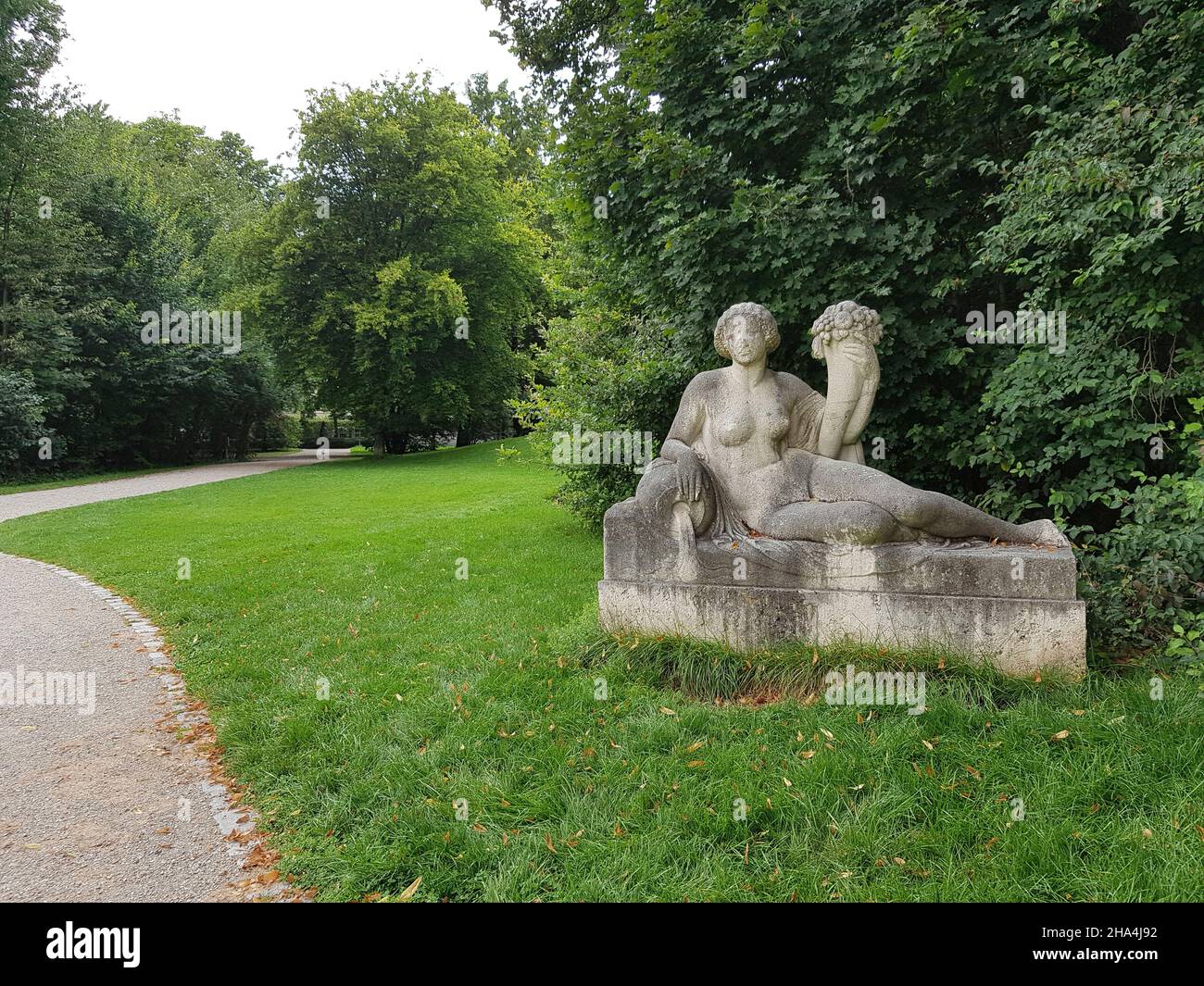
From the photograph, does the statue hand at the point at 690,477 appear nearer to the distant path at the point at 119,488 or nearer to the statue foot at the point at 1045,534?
the statue foot at the point at 1045,534

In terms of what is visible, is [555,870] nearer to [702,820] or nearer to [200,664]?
[702,820]

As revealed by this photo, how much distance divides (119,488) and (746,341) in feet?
62.8

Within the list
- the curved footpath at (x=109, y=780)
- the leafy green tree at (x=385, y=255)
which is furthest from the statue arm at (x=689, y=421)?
the leafy green tree at (x=385, y=255)

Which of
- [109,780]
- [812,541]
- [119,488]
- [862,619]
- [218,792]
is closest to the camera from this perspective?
[218,792]

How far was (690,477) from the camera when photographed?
486cm

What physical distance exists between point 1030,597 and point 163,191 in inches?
1588

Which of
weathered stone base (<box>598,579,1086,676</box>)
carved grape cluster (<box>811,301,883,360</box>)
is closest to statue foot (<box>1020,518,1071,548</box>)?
weathered stone base (<box>598,579,1086,676</box>)

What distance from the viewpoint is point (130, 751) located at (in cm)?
418

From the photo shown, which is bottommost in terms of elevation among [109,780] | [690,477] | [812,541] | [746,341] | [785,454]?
[109,780]

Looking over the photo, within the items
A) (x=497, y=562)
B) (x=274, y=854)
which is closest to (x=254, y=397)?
(x=497, y=562)

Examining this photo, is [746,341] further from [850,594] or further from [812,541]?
[850,594]

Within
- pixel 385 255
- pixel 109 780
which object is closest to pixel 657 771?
pixel 109 780

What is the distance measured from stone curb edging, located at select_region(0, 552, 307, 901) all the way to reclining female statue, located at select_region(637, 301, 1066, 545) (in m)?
2.95
